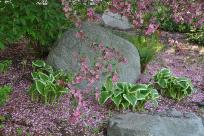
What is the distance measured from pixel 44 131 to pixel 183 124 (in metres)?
1.61

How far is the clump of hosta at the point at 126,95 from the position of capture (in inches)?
215

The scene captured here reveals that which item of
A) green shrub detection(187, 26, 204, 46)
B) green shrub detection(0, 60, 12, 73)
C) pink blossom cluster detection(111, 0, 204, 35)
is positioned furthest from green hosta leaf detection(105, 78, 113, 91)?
green shrub detection(187, 26, 204, 46)

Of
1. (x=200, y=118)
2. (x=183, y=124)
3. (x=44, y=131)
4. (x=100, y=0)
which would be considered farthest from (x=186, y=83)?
(x=44, y=131)

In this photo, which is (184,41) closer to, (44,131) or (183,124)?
(183,124)

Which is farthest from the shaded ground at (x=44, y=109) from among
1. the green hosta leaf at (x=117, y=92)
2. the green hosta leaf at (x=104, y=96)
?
the green hosta leaf at (x=117, y=92)

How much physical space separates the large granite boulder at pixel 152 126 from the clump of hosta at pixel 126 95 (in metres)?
0.22

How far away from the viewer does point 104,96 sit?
5516 millimetres

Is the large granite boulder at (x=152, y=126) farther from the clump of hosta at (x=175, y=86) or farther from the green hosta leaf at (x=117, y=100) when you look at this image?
the clump of hosta at (x=175, y=86)

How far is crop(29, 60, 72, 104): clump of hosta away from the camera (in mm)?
5359

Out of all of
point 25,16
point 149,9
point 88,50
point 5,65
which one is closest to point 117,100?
point 88,50

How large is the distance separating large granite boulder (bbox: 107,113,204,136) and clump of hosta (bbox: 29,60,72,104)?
769mm

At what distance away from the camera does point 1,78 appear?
6.09 metres

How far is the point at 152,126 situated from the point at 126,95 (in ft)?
2.21

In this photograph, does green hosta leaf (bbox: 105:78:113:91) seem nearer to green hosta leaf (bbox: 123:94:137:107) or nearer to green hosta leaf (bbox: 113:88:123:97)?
green hosta leaf (bbox: 113:88:123:97)
